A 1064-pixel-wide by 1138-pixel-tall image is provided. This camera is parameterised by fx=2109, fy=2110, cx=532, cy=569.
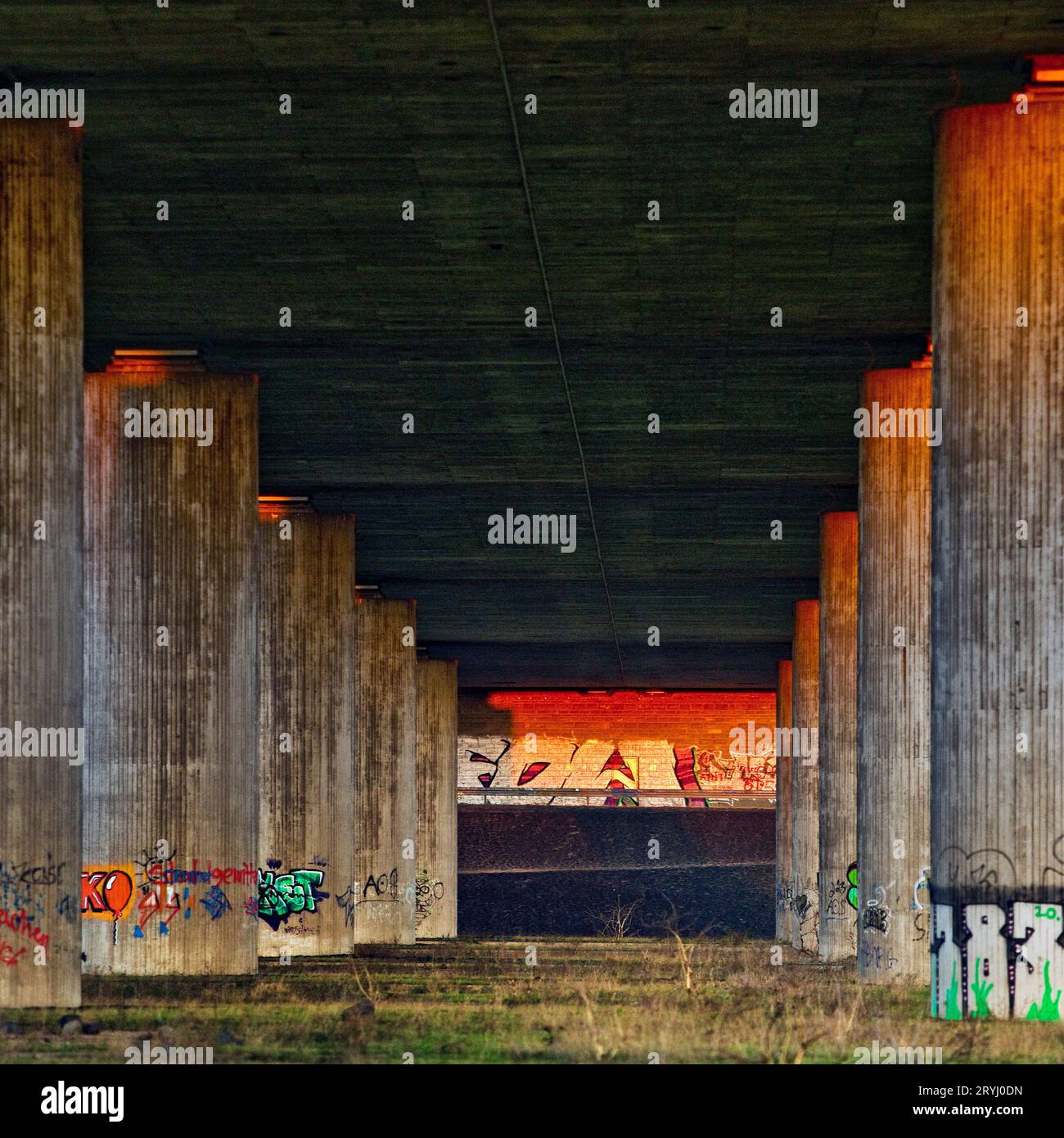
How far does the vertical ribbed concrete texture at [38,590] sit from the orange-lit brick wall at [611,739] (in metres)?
60.7

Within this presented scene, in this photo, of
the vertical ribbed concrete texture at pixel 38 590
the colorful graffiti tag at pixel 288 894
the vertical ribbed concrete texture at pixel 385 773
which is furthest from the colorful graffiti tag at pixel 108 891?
Result: the vertical ribbed concrete texture at pixel 385 773

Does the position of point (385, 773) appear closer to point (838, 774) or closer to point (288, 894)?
point (288, 894)

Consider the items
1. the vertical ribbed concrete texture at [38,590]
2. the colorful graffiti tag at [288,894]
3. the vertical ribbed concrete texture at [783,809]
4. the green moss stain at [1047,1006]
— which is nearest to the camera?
the green moss stain at [1047,1006]

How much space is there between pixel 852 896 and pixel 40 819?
85.0ft

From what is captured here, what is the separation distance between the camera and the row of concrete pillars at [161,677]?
24328 mm

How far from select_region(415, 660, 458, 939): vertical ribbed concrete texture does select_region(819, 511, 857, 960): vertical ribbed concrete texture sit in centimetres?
2695

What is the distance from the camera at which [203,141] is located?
2692cm

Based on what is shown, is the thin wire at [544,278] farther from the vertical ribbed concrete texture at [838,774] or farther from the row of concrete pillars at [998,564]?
the vertical ribbed concrete texture at [838,774]

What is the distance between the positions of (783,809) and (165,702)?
37927 mm

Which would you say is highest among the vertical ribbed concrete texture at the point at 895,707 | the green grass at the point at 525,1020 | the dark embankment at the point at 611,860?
the vertical ribbed concrete texture at the point at 895,707

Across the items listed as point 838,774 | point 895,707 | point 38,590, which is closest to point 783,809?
point 838,774

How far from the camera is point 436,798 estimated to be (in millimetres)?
73438

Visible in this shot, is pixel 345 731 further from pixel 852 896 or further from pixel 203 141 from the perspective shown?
pixel 203 141

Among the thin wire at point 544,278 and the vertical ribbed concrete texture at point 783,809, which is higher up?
the thin wire at point 544,278
